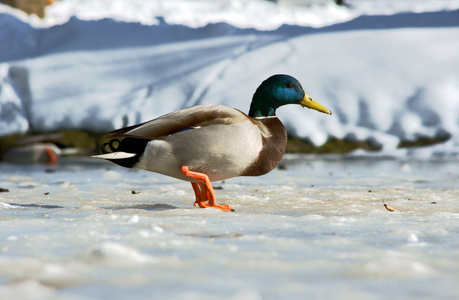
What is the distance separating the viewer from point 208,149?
10.5ft

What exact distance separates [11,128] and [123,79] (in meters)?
1.64

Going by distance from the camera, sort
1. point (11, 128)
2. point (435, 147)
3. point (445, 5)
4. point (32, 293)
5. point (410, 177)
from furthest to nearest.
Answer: point (445, 5) → point (11, 128) → point (435, 147) → point (410, 177) → point (32, 293)

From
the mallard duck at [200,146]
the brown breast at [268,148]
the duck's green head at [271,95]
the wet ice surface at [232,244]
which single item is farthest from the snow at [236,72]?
the mallard duck at [200,146]

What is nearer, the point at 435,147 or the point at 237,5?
the point at 435,147

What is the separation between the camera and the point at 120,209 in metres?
3.15

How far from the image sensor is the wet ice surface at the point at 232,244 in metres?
1.61

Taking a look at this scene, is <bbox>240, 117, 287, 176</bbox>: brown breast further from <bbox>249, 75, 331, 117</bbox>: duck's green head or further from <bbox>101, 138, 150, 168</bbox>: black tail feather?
<bbox>101, 138, 150, 168</bbox>: black tail feather

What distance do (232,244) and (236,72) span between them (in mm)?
5931

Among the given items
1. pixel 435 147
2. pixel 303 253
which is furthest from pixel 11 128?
pixel 303 253

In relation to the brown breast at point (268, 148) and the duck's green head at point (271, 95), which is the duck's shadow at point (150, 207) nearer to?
the brown breast at point (268, 148)

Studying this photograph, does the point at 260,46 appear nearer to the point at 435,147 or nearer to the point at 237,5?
the point at 435,147

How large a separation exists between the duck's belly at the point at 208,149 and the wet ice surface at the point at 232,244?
27 cm

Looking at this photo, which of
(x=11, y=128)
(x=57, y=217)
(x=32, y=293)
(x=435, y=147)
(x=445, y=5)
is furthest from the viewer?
(x=445, y=5)

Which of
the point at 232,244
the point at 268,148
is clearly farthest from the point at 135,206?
the point at 232,244
